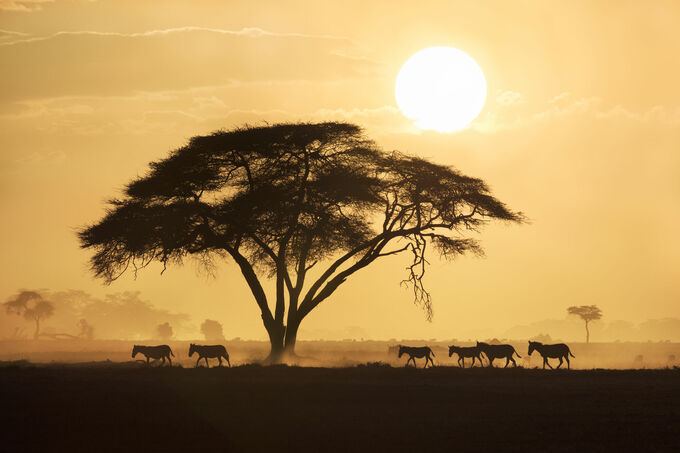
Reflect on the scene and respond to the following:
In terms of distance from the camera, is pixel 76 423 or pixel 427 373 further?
pixel 427 373

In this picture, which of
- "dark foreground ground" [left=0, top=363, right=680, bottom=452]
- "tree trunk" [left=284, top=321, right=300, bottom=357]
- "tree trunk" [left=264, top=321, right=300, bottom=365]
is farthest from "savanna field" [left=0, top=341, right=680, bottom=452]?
"tree trunk" [left=284, top=321, right=300, bottom=357]

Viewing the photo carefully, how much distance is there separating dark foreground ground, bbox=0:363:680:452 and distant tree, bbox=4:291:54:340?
107m

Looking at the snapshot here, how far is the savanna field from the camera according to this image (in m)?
20.1

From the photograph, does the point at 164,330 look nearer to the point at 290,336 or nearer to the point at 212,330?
the point at 212,330

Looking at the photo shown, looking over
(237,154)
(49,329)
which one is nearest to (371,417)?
(237,154)

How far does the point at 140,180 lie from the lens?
49000 millimetres

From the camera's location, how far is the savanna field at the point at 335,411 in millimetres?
20109

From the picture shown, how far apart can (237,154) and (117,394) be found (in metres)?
21.2

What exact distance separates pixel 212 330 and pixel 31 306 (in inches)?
2088

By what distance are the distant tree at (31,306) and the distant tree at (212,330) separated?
49.2m

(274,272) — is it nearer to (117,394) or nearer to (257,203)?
(257,203)

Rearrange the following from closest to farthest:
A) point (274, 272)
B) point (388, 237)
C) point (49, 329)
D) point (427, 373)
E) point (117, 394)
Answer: point (117, 394)
point (427, 373)
point (388, 237)
point (274, 272)
point (49, 329)

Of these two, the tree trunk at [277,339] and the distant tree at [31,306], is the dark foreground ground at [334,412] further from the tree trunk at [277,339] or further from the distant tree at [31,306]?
the distant tree at [31,306]

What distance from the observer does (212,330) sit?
639 feet
